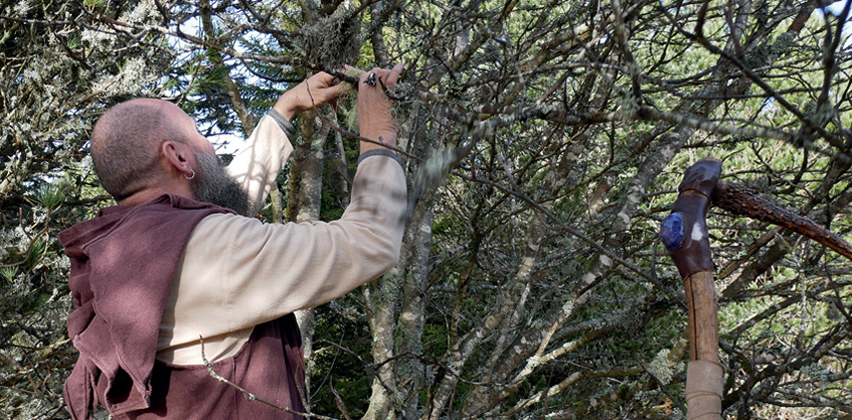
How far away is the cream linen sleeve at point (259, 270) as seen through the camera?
1.87 meters

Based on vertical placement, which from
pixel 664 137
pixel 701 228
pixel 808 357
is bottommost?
pixel 701 228

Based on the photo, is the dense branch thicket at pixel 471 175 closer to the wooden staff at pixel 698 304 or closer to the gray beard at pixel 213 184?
the gray beard at pixel 213 184

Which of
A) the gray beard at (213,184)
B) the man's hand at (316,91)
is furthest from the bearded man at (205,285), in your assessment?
the man's hand at (316,91)

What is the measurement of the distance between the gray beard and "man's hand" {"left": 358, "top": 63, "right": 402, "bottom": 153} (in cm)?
50

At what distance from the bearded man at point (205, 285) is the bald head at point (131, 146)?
11 mm

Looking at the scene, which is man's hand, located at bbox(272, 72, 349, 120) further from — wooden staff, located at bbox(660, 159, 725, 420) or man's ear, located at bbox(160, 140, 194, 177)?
wooden staff, located at bbox(660, 159, 725, 420)

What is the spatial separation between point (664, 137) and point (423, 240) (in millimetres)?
1528

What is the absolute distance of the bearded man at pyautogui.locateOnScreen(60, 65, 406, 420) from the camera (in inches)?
72.3

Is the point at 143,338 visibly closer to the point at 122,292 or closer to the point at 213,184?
the point at 122,292

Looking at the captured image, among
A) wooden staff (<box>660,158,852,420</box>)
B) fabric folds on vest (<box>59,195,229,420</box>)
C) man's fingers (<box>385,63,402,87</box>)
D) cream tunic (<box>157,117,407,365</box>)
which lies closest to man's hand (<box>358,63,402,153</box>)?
man's fingers (<box>385,63,402,87</box>)

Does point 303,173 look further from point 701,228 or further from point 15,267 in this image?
point 701,228

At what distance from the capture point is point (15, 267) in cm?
371

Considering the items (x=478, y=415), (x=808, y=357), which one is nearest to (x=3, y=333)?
(x=478, y=415)

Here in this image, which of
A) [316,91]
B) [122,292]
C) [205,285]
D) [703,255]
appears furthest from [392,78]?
[703,255]
